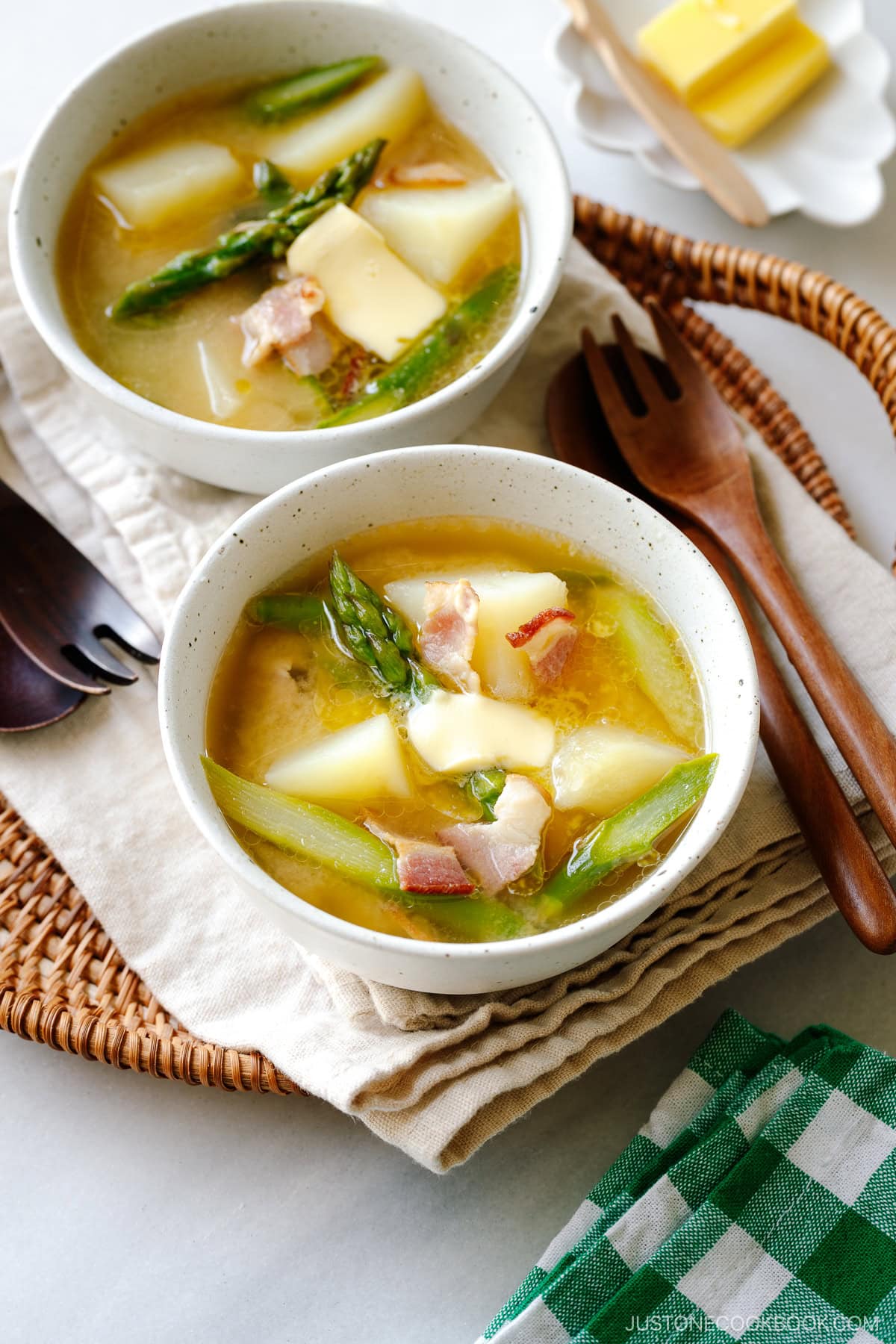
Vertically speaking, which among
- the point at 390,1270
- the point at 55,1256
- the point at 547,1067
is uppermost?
the point at 55,1256

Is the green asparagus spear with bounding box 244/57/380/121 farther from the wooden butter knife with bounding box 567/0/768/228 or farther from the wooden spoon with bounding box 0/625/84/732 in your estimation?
the wooden spoon with bounding box 0/625/84/732

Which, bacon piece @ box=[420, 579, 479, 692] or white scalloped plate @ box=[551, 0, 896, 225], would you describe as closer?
bacon piece @ box=[420, 579, 479, 692]

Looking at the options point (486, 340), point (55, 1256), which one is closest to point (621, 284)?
point (486, 340)

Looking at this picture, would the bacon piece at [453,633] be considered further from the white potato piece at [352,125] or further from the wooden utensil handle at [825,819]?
the white potato piece at [352,125]

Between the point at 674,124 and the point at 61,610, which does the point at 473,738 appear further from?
the point at 674,124

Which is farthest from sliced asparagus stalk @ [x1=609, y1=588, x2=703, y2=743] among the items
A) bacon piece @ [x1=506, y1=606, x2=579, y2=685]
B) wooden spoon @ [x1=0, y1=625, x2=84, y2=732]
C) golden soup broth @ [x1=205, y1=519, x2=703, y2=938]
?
wooden spoon @ [x1=0, y1=625, x2=84, y2=732]

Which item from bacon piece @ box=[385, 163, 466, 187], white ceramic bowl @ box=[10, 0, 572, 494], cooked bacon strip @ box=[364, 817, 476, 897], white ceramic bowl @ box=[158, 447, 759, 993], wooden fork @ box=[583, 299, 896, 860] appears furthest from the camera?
bacon piece @ box=[385, 163, 466, 187]

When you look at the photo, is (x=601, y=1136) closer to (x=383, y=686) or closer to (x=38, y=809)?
(x=383, y=686)

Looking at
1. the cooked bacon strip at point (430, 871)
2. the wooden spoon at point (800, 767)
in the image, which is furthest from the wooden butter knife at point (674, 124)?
the cooked bacon strip at point (430, 871)
